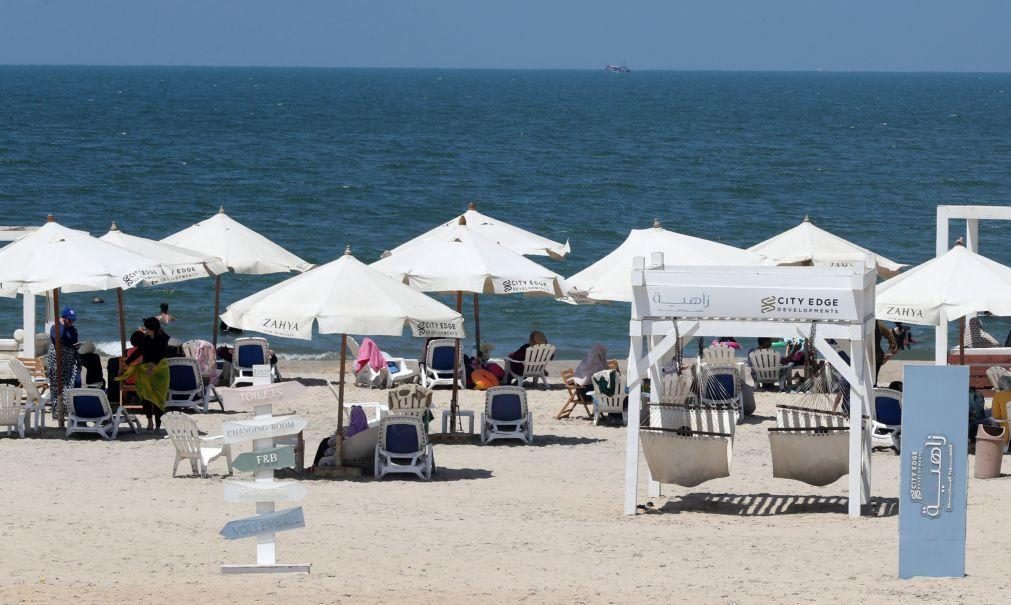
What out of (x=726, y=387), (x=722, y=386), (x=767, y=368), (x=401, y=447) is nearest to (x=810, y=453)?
(x=401, y=447)

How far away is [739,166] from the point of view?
216 ft

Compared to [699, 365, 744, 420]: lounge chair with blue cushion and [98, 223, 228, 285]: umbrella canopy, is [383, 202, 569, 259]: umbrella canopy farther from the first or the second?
[699, 365, 744, 420]: lounge chair with blue cushion

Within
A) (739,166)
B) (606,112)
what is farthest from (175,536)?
(606,112)

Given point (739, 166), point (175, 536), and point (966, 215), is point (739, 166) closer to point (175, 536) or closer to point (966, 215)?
point (966, 215)

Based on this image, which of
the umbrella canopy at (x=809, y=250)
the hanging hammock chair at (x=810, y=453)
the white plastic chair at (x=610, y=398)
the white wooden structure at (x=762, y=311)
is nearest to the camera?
the white wooden structure at (x=762, y=311)

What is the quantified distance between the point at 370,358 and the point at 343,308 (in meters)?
5.82

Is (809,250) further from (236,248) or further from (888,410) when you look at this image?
(236,248)

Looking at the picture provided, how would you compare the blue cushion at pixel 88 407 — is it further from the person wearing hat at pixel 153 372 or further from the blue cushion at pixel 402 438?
the blue cushion at pixel 402 438

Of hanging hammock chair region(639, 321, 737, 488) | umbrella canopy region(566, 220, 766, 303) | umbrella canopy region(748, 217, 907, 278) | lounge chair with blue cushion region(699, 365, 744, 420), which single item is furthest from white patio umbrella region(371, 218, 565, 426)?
umbrella canopy region(748, 217, 907, 278)

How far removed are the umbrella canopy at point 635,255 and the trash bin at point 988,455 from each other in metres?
3.86

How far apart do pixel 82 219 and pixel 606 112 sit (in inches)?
2673

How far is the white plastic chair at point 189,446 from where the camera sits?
39.6 feet

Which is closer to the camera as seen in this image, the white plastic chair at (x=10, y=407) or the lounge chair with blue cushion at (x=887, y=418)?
the lounge chair with blue cushion at (x=887, y=418)

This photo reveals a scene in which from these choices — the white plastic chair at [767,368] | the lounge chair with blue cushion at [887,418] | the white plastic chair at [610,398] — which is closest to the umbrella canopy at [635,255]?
the white plastic chair at [610,398]
